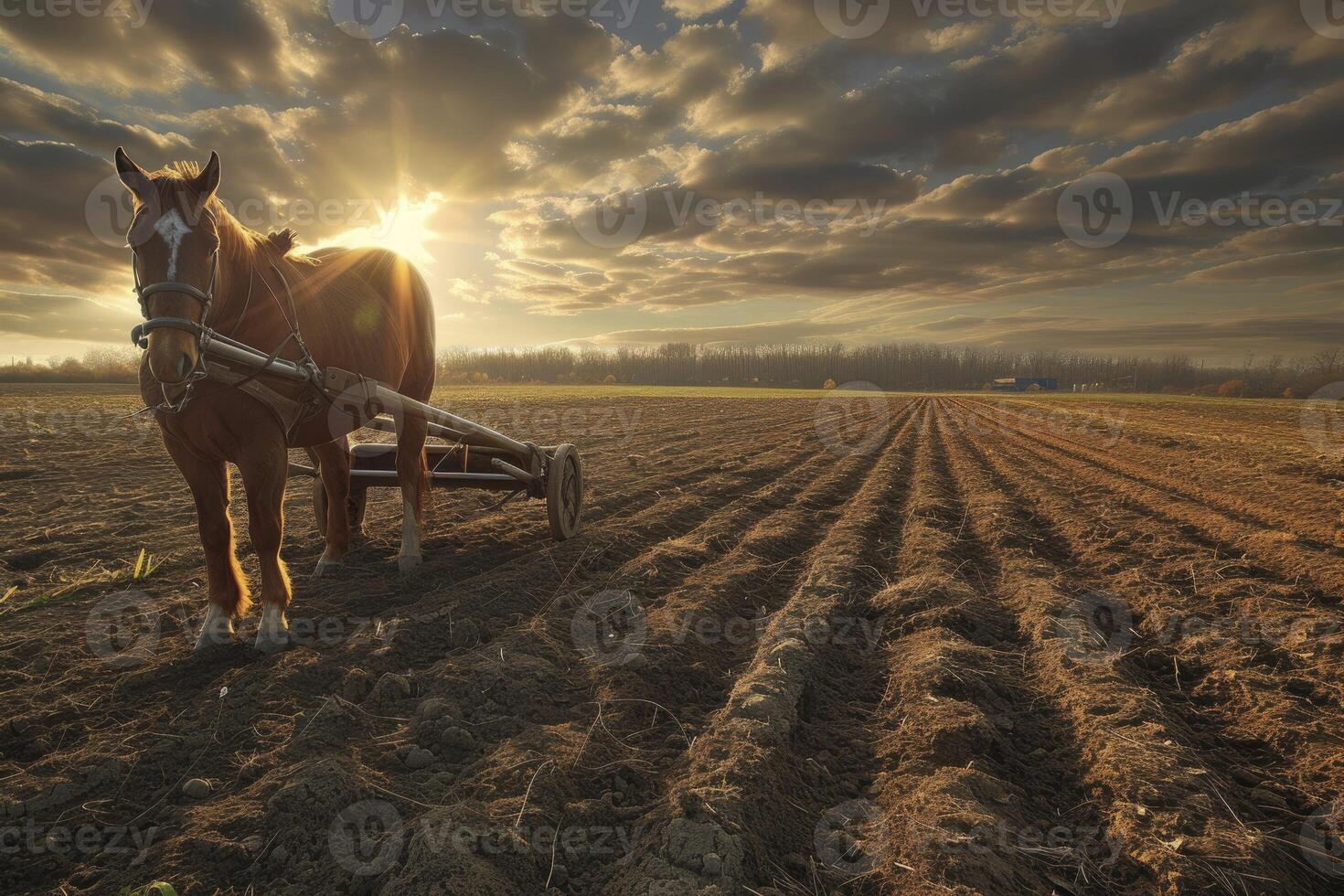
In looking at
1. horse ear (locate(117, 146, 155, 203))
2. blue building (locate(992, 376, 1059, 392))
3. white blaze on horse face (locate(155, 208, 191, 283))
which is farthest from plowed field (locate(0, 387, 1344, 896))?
blue building (locate(992, 376, 1059, 392))

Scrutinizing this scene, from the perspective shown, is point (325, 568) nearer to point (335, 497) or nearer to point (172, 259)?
point (335, 497)

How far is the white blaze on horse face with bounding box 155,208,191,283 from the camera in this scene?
122 inches

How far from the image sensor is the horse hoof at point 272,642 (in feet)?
→ 12.7

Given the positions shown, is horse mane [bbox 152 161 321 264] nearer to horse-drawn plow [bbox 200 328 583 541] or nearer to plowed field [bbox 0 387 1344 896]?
horse-drawn plow [bbox 200 328 583 541]

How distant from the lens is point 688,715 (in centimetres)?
330

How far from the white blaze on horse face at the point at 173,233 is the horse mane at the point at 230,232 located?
0.11 metres

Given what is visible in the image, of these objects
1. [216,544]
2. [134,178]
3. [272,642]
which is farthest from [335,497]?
[134,178]

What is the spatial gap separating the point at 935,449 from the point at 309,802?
17.1 m

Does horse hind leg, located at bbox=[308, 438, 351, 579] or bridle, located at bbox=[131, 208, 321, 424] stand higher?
bridle, located at bbox=[131, 208, 321, 424]

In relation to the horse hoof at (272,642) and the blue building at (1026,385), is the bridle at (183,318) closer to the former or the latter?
the horse hoof at (272,642)

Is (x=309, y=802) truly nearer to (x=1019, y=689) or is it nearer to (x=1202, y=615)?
(x=1019, y=689)

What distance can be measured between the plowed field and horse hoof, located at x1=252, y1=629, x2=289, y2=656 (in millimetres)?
59

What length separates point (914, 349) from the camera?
16538 cm

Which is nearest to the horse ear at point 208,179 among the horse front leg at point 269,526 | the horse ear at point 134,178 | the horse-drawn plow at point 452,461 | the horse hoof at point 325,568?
the horse ear at point 134,178
